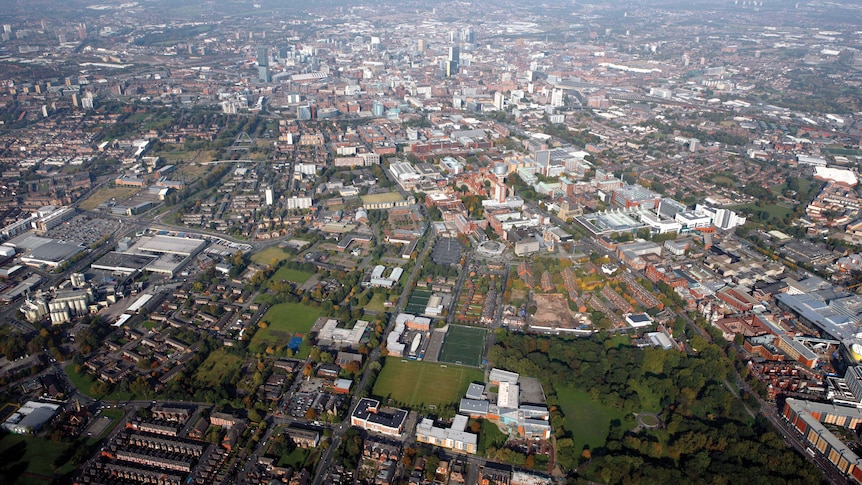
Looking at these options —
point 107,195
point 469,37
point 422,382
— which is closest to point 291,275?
point 422,382

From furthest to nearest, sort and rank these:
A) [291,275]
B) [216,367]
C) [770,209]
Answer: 1. [770,209]
2. [291,275]
3. [216,367]

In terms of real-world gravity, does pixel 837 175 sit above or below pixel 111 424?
above

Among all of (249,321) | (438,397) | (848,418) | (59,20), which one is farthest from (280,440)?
(59,20)

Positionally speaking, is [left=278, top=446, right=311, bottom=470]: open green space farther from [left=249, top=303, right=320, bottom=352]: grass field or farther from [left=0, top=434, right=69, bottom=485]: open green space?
[left=0, top=434, right=69, bottom=485]: open green space

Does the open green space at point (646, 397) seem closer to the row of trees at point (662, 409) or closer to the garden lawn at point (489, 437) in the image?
the row of trees at point (662, 409)

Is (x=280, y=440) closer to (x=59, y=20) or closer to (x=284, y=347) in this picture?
(x=284, y=347)

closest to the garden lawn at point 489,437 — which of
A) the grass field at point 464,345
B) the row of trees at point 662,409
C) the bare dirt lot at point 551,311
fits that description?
the row of trees at point 662,409

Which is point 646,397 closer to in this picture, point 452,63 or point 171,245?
point 171,245

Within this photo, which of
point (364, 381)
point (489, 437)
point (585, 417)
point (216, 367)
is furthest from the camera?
point (216, 367)
